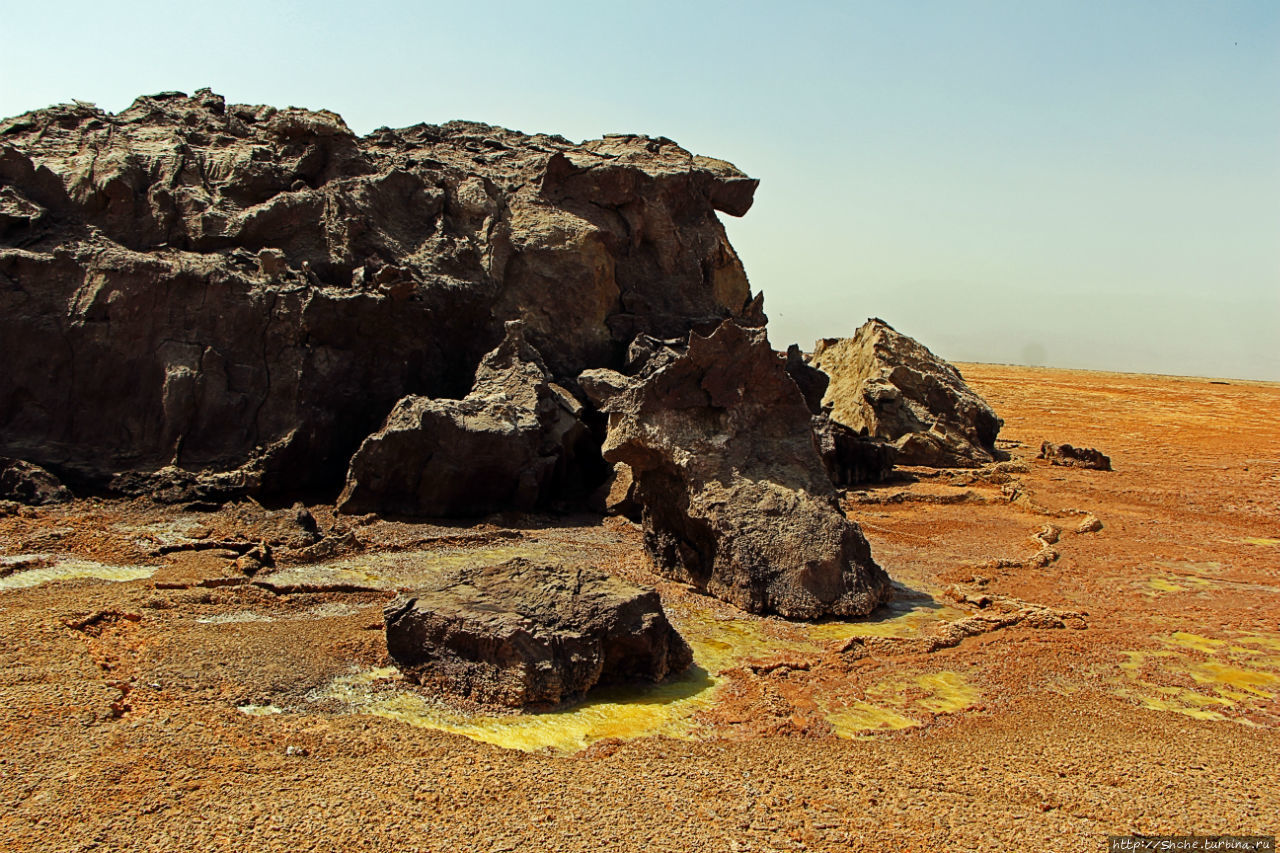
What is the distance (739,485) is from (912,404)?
1094cm

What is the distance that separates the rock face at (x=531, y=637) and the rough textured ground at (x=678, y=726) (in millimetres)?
413

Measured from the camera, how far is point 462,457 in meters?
11.0

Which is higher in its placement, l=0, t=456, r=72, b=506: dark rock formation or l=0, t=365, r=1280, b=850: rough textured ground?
l=0, t=456, r=72, b=506: dark rock formation

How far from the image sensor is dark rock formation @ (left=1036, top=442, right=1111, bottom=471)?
17.7 m

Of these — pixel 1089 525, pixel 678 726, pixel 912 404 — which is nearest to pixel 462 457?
pixel 678 726

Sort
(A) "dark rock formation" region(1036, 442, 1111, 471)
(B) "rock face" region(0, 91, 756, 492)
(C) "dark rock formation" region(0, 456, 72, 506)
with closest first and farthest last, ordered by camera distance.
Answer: (C) "dark rock formation" region(0, 456, 72, 506) < (B) "rock face" region(0, 91, 756, 492) < (A) "dark rock formation" region(1036, 442, 1111, 471)

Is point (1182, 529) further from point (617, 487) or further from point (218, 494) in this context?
point (218, 494)

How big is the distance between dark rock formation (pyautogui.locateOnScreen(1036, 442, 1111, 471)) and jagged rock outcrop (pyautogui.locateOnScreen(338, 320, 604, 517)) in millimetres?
11456

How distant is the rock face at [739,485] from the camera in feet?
→ 25.6

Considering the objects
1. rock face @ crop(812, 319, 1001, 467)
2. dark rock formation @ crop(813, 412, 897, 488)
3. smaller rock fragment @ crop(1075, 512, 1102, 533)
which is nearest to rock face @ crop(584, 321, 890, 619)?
smaller rock fragment @ crop(1075, 512, 1102, 533)

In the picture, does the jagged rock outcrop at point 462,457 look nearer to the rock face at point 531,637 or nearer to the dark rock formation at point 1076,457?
the rock face at point 531,637

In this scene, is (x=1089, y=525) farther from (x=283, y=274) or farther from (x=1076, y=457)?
(x=283, y=274)

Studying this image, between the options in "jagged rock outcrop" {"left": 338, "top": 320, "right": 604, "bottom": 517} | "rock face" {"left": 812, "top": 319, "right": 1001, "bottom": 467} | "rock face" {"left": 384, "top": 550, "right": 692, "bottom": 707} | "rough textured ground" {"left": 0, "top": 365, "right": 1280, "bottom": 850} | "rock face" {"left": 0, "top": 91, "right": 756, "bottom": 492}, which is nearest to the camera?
"rough textured ground" {"left": 0, "top": 365, "right": 1280, "bottom": 850}

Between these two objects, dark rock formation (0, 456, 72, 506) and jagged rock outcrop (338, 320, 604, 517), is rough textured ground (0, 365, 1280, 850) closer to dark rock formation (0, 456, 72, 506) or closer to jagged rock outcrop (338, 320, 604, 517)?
dark rock formation (0, 456, 72, 506)
